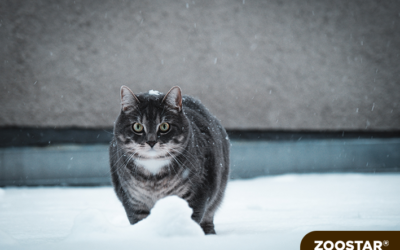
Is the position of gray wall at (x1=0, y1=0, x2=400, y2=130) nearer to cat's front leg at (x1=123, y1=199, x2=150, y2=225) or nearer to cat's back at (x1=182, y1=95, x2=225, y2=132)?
cat's back at (x1=182, y1=95, x2=225, y2=132)

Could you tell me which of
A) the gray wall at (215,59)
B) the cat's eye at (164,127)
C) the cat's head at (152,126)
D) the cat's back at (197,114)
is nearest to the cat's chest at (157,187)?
the cat's head at (152,126)

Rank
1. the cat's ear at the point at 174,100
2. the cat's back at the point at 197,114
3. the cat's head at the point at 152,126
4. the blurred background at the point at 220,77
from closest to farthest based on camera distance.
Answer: the cat's head at the point at 152,126 < the cat's ear at the point at 174,100 < the cat's back at the point at 197,114 < the blurred background at the point at 220,77

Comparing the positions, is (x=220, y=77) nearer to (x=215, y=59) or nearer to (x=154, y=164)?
(x=215, y=59)

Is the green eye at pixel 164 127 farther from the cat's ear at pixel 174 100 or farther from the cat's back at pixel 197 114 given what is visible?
the cat's back at pixel 197 114

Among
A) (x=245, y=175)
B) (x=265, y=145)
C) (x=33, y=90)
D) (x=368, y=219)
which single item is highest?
(x=33, y=90)

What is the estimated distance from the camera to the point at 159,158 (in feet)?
5.58

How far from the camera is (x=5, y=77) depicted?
12.5ft

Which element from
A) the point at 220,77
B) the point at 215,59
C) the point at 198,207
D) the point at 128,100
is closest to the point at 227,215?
the point at 198,207

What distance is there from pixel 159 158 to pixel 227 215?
0.95m

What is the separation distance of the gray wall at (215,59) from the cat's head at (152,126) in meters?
2.23

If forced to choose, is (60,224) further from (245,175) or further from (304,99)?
(304,99)

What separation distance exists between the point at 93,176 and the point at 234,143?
1706mm

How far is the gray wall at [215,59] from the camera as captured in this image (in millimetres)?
3840

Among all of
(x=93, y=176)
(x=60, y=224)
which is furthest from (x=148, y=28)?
(x=60, y=224)
